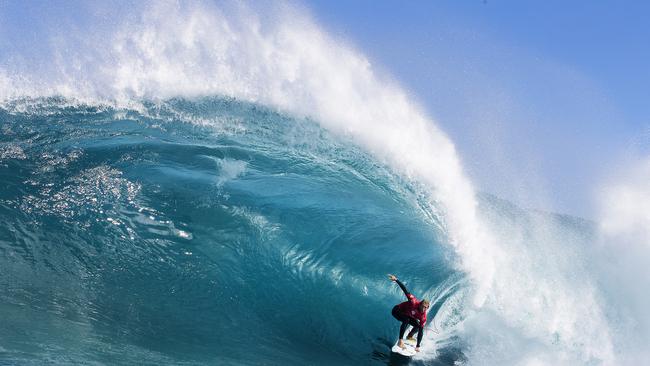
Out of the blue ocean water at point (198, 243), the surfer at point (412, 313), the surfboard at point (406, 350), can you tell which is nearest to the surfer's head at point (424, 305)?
the surfer at point (412, 313)

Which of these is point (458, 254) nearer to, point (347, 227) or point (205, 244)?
point (347, 227)

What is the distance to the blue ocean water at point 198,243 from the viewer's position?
7.12m

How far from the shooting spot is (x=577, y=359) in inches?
348

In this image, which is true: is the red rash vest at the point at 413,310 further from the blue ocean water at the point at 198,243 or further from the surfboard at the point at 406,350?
the blue ocean water at the point at 198,243

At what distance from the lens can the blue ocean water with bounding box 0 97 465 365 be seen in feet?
23.4

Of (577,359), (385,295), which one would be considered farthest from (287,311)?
(577,359)

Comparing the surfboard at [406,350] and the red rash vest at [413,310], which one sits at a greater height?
the red rash vest at [413,310]

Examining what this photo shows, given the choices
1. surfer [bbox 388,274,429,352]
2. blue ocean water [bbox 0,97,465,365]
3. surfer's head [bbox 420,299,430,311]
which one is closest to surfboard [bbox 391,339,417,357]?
surfer [bbox 388,274,429,352]

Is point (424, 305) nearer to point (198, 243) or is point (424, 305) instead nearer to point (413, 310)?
point (413, 310)

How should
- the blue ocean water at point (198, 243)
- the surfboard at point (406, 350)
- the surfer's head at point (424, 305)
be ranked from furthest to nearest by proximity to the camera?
the surfer's head at point (424, 305), the surfboard at point (406, 350), the blue ocean water at point (198, 243)

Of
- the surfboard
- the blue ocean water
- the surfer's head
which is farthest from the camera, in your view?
the surfer's head

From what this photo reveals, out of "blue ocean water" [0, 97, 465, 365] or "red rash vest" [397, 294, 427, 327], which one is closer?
"blue ocean water" [0, 97, 465, 365]

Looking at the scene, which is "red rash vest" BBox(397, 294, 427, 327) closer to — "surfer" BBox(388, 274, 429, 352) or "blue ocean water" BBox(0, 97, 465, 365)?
"surfer" BBox(388, 274, 429, 352)

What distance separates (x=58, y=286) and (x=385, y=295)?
271 inches
